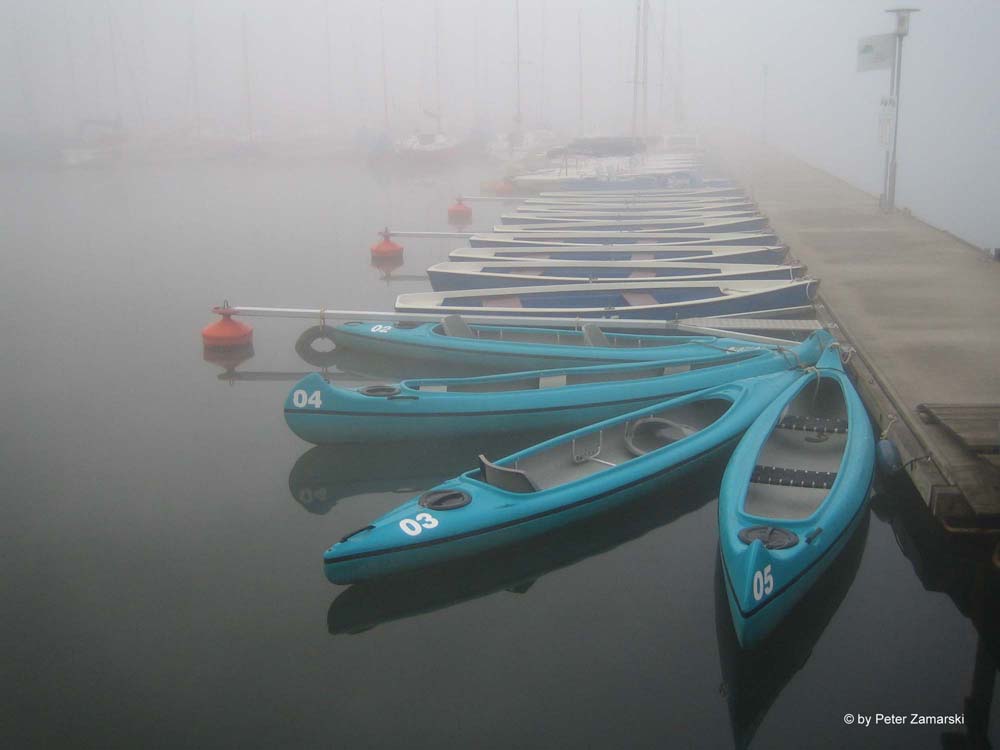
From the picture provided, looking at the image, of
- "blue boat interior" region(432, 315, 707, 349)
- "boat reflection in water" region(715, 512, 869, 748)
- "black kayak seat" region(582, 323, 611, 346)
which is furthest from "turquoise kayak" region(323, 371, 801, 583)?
"black kayak seat" region(582, 323, 611, 346)

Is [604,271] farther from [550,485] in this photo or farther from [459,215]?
[459,215]

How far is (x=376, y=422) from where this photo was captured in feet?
30.8

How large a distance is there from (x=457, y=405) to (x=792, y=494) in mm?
3487

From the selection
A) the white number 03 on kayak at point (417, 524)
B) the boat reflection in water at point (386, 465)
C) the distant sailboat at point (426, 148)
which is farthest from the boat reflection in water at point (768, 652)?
the distant sailboat at point (426, 148)

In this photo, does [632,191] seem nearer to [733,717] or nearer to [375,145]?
[733,717]

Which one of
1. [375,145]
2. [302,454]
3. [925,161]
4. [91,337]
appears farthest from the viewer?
[925,161]

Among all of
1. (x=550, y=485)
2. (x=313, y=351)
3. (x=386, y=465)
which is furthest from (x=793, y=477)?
(x=313, y=351)

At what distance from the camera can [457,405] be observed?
9289mm

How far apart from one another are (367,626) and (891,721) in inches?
146

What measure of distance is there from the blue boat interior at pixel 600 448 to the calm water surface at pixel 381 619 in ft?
1.58

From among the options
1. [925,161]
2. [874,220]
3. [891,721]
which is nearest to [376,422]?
[891,721]

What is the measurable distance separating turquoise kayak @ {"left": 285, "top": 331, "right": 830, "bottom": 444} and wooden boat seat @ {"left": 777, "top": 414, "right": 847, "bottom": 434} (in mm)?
1089

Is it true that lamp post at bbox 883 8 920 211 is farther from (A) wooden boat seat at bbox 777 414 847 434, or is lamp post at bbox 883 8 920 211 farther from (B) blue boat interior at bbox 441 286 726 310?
(A) wooden boat seat at bbox 777 414 847 434

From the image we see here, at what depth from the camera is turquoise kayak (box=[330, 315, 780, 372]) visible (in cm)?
1064
